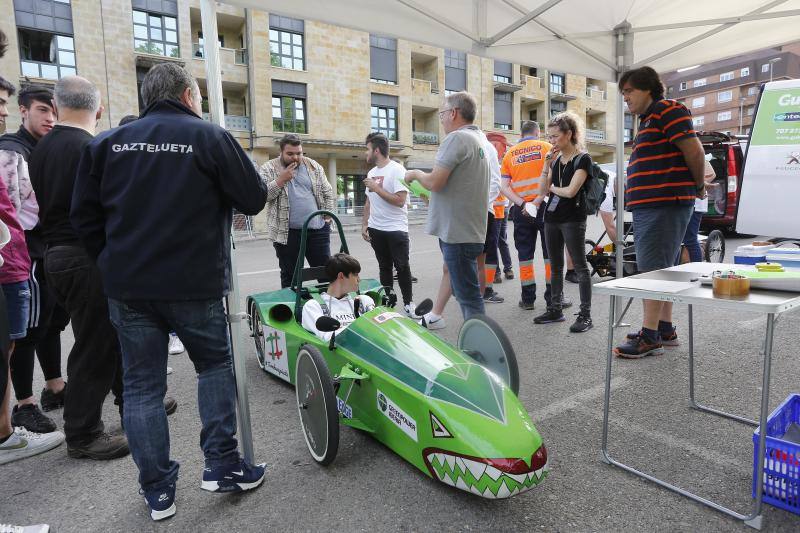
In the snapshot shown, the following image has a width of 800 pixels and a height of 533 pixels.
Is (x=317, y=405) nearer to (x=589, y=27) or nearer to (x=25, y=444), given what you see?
(x=25, y=444)

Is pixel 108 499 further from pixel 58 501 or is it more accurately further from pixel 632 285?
pixel 632 285

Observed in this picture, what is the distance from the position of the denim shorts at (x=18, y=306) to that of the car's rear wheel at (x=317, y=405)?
1.46 m

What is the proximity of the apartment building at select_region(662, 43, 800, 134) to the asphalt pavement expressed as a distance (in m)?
70.1

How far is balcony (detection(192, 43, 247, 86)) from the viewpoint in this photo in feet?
78.8

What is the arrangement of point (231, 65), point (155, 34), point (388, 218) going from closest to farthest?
point (388, 218), point (155, 34), point (231, 65)

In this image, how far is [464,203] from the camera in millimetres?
3438

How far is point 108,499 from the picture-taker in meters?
2.22

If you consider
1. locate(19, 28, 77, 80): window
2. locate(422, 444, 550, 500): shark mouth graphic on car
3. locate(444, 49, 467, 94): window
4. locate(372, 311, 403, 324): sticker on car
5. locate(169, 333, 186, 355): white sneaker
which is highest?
locate(444, 49, 467, 94): window

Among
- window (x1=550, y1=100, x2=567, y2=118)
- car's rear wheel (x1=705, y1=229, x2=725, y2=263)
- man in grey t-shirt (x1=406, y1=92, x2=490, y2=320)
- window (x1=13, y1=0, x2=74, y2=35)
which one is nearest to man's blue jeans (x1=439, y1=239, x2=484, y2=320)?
man in grey t-shirt (x1=406, y1=92, x2=490, y2=320)

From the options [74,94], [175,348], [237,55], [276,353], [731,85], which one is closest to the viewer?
[74,94]

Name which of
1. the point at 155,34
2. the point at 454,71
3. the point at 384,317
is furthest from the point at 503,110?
the point at 384,317

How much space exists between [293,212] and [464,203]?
1.68 metres

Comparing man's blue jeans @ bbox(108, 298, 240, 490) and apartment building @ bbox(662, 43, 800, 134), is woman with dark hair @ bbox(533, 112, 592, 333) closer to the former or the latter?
man's blue jeans @ bbox(108, 298, 240, 490)

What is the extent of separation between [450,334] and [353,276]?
5.58ft
